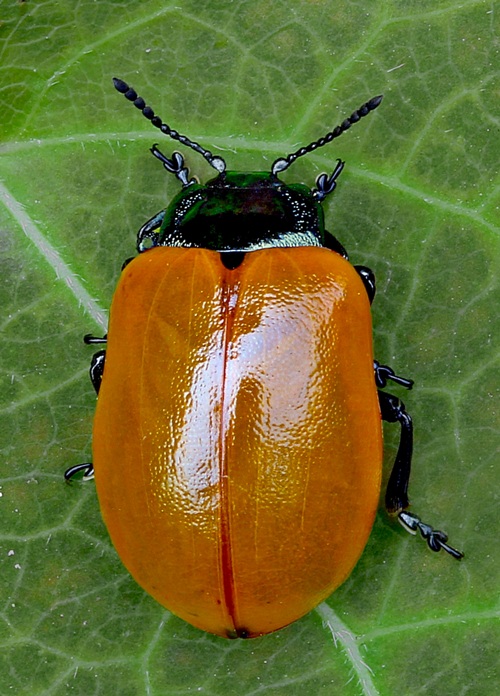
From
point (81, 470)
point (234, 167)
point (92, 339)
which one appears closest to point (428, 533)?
point (81, 470)

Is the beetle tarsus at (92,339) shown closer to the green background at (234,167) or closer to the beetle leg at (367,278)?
the green background at (234,167)

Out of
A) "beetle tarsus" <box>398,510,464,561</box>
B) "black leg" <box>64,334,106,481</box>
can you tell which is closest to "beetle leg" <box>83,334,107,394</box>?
"black leg" <box>64,334,106,481</box>

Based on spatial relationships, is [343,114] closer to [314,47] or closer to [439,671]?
[314,47]

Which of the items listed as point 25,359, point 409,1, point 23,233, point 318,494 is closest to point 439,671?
point 318,494

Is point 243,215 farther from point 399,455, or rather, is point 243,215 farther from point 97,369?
point 399,455

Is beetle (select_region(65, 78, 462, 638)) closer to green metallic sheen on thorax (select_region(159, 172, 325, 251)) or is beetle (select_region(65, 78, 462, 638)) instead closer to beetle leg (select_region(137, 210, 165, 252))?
green metallic sheen on thorax (select_region(159, 172, 325, 251))

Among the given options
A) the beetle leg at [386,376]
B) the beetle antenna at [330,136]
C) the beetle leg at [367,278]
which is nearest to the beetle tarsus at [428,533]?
the beetle leg at [386,376]
